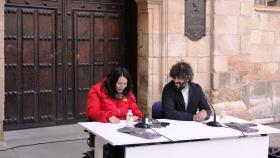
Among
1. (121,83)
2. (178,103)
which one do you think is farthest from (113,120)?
(178,103)

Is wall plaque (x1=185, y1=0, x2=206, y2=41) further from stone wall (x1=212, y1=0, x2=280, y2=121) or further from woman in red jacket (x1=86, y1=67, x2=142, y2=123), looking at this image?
woman in red jacket (x1=86, y1=67, x2=142, y2=123)

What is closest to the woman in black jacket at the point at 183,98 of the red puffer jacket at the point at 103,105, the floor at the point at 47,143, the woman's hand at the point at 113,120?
the red puffer jacket at the point at 103,105

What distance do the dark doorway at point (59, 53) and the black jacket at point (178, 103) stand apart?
8.97 feet

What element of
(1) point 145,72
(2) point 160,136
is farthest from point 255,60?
(2) point 160,136

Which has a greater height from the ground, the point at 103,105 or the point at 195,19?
the point at 195,19

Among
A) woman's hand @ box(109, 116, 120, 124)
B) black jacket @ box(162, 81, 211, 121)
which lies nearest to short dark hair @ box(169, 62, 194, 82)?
black jacket @ box(162, 81, 211, 121)

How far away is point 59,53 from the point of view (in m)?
7.55

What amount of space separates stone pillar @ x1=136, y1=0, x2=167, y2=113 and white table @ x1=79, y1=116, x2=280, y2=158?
2.74 meters

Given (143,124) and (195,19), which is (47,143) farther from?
(195,19)

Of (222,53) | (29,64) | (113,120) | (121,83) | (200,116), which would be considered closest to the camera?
(113,120)

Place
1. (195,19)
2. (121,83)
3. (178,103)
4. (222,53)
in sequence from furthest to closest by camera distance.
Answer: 1. (222,53)
2. (195,19)
3. (178,103)
4. (121,83)

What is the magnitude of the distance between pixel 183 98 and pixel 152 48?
2.38m

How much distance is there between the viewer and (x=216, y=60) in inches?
318

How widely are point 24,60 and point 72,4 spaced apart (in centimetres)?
117
